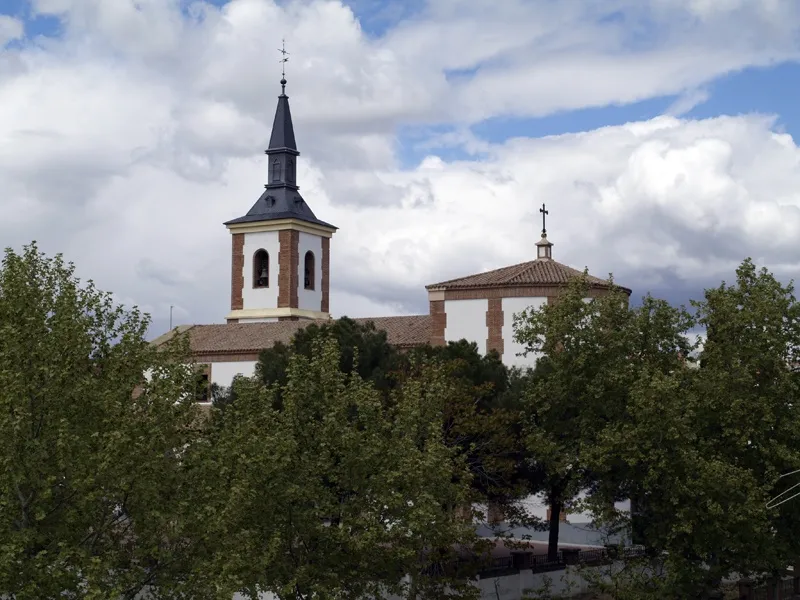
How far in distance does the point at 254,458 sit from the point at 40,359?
169 inches

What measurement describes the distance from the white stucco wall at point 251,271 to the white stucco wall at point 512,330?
88.8ft

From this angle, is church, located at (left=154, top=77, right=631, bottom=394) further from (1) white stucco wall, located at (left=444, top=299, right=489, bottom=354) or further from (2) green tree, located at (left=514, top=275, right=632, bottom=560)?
(2) green tree, located at (left=514, top=275, right=632, bottom=560)

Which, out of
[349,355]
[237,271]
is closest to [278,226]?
[237,271]

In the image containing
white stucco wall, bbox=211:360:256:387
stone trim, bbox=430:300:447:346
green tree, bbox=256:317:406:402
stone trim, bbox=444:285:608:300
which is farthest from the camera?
white stucco wall, bbox=211:360:256:387

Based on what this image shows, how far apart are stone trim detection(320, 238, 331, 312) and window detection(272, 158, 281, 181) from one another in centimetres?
498

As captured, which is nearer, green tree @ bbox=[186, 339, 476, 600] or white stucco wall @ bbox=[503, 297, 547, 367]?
green tree @ bbox=[186, 339, 476, 600]

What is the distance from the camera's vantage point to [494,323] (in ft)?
160

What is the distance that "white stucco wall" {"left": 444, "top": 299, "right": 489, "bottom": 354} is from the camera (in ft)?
161

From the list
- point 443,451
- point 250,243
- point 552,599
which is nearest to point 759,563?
point 552,599

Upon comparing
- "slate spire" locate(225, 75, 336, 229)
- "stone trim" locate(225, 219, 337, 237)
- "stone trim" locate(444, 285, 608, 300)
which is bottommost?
"stone trim" locate(444, 285, 608, 300)

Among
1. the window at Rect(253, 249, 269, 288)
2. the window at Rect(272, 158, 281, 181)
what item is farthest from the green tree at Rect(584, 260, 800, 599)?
the window at Rect(272, 158, 281, 181)

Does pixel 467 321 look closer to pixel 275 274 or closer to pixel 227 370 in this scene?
pixel 227 370

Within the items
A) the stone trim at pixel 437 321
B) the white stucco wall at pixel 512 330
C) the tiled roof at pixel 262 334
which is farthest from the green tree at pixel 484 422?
the tiled roof at pixel 262 334

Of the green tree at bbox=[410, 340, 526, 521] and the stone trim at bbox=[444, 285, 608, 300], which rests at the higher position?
the stone trim at bbox=[444, 285, 608, 300]
